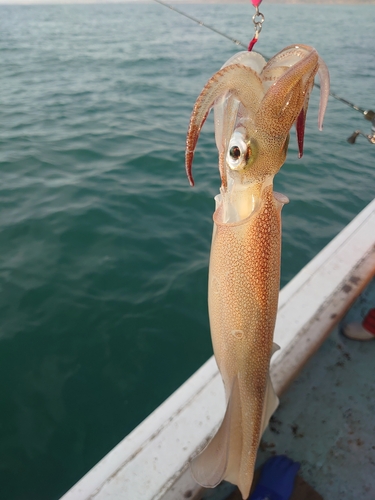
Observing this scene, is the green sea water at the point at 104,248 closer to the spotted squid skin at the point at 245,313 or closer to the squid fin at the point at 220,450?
the squid fin at the point at 220,450

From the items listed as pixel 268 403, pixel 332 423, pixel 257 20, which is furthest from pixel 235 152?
pixel 332 423

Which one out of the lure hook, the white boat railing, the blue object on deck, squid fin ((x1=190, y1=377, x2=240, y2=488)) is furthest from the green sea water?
the lure hook

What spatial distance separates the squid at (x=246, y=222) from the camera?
4.05ft

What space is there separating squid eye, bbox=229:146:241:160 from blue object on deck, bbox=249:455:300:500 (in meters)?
2.03

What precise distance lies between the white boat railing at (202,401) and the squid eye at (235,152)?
5.82ft

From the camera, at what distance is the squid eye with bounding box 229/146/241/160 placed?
1.31 m

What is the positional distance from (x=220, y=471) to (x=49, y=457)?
214 centimetres

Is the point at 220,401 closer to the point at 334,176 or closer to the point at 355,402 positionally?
the point at 355,402

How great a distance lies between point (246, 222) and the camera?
1.41 m

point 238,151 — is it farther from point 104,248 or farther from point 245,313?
point 104,248

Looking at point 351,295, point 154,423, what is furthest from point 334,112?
point 154,423

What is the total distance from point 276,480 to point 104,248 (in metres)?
3.82

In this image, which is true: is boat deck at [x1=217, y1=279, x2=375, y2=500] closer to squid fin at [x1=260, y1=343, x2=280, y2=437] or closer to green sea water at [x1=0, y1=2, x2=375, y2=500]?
squid fin at [x1=260, y1=343, x2=280, y2=437]

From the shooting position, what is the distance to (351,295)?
334 centimetres
